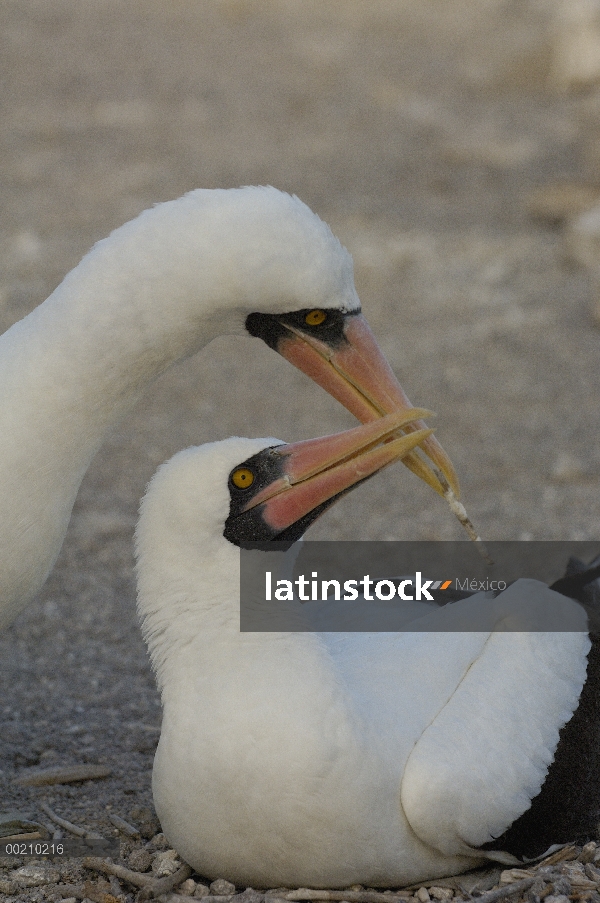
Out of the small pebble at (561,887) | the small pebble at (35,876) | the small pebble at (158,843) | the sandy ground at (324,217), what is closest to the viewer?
the small pebble at (561,887)

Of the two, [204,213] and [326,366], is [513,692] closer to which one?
[326,366]

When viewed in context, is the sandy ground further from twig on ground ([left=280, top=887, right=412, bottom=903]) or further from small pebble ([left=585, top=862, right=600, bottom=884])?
small pebble ([left=585, top=862, right=600, bottom=884])

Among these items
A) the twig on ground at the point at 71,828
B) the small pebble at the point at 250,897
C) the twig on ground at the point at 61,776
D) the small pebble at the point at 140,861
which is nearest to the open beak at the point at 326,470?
the small pebble at the point at 250,897

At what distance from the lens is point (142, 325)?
355cm

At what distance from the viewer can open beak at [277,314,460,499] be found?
12.3ft

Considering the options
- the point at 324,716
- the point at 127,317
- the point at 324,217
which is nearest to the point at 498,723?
the point at 324,716

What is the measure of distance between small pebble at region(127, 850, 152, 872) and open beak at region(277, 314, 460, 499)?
1.44 m

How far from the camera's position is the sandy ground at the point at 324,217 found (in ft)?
18.8

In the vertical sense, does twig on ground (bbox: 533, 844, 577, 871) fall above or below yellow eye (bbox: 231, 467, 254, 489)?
below

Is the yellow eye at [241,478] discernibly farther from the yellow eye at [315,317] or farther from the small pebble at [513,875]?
the small pebble at [513,875]

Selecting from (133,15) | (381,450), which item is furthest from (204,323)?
(133,15)

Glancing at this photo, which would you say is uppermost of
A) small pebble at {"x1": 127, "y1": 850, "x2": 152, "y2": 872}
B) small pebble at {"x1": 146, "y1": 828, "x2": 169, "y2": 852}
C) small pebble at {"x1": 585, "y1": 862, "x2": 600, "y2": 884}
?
small pebble at {"x1": 146, "y1": 828, "x2": 169, "y2": 852}

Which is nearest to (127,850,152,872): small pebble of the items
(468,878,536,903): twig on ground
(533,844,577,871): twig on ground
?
(468,878,536,903): twig on ground

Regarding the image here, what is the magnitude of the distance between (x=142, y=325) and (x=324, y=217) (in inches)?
295
